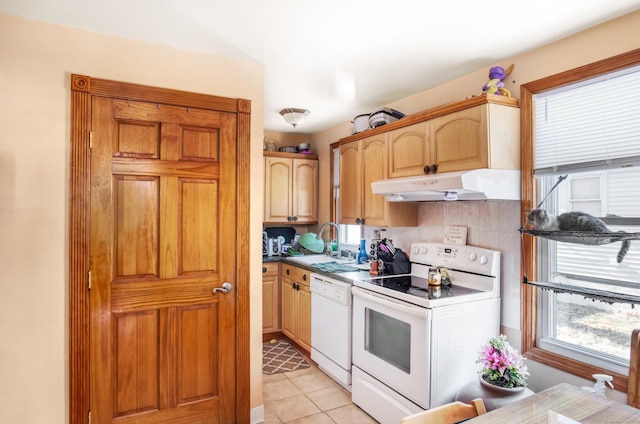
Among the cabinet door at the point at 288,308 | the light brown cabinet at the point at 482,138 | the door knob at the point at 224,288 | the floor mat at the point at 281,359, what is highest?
the light brown cabinet at the point at 482,138

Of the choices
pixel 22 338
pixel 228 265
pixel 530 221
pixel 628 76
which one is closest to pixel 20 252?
pixel 22 338

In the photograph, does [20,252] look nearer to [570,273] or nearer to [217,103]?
[217,103]

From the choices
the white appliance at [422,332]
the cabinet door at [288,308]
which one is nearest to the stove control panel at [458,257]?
the white appliance at [422,332]

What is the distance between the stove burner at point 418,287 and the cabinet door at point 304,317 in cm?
95

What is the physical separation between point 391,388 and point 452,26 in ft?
7.23

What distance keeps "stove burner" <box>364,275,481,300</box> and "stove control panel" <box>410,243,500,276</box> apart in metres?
0.15

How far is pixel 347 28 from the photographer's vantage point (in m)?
2.07

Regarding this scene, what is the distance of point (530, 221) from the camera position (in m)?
2.10

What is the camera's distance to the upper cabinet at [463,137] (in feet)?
7.26

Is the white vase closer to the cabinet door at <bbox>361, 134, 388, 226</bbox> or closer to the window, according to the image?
the window

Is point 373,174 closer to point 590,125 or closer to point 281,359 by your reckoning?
point 590,125

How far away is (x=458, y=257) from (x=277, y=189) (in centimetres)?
243

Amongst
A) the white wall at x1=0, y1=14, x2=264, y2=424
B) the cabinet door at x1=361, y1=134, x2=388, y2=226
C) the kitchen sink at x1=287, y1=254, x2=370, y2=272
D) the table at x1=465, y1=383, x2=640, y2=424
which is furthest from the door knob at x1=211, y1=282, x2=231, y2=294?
the table at x1=465, y1=383, x2=640, y2=424

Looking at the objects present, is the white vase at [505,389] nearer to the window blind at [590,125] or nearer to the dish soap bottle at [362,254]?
the window blind at [590,125]
